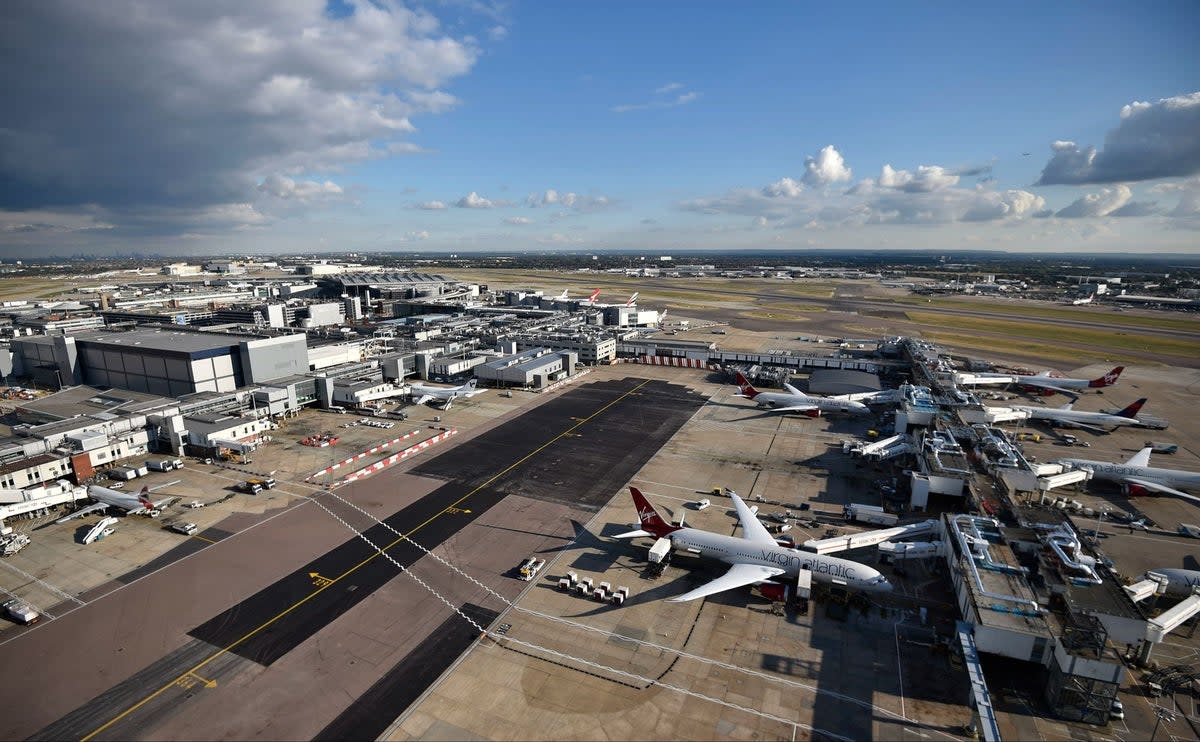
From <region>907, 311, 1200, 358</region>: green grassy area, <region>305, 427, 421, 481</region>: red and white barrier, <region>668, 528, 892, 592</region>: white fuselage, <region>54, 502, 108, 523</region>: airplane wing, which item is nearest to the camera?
<region>668, 528, 892, 592</region>: white fuselage

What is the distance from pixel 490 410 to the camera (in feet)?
281

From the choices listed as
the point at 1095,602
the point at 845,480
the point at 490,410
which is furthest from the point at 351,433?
the point at 1095,602

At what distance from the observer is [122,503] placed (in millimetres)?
51906

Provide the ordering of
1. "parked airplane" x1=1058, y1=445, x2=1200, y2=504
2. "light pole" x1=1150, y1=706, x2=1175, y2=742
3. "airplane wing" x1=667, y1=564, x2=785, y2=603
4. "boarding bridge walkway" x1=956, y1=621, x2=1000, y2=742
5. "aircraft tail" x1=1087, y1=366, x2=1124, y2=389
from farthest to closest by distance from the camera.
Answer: "aircraft tail" x1=1087, y1=366, x2=1124, y2=389, "parked airplane" x1=1058, y1=445, x2=1200, y2=504, "airplane wing" x1=667, y1=564, x2=785, y2=603, "light pole" x1=1150, y1=706, x2=1175, y2=742, "boarding bridge walkway" x1=956, y1=621, x2=1000, y2=742

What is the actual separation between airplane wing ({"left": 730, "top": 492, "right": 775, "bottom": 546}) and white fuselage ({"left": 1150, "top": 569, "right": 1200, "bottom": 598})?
90.9 ft

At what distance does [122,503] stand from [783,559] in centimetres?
6178

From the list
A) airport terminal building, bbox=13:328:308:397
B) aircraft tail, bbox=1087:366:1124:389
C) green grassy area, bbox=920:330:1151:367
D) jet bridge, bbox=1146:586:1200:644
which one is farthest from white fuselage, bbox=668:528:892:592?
green grassy area, bbox=920:330:1151:367

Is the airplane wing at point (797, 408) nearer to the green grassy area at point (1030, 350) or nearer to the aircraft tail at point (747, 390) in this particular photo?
the aircraft tail at point (747, 390)

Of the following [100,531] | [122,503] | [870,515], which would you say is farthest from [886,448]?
[122,503]

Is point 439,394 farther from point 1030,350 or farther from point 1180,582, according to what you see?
point 1030,350

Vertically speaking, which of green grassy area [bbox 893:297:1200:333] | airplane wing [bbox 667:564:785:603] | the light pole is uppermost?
green grassy area [bbox 893:297:1200:333]

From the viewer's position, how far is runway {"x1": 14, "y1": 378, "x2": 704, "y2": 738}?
29.8 m

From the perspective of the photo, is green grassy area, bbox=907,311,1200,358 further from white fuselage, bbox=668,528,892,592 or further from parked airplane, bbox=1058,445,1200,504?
white fuselage, bbox=668,528,892,592

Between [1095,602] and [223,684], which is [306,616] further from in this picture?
[1095,602]
